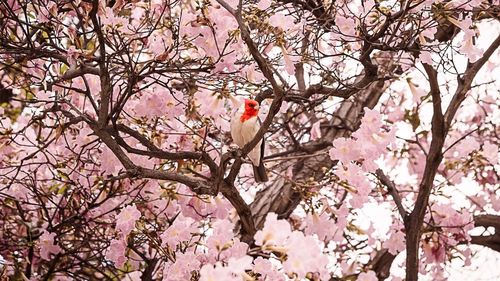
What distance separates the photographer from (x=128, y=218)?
7.11 ft

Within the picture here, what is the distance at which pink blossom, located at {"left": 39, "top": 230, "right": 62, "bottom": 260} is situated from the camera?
2568 millimetres

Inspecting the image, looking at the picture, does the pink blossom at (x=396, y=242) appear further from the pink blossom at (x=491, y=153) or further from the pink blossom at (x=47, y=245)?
the pink blossom at (x=47, y=245)

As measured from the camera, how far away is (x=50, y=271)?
2.67m

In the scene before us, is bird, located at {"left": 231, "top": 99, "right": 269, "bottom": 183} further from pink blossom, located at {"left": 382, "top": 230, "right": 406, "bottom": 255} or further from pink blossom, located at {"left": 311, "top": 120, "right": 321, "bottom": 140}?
pink blossom, located at {"left": 311, "top": 120, "right": 321, "bottom": 140}

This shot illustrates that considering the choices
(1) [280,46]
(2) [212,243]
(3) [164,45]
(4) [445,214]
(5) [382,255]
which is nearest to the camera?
(2) [212,243]

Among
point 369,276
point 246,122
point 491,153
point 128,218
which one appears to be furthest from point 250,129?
point 491,153

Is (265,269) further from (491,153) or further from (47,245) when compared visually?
(491,153)

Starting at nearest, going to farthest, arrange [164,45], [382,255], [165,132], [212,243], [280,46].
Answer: [212,243] < [280,46] < [164,45] < [165,132] < [382,255]

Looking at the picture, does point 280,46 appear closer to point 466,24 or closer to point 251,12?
point 251,12

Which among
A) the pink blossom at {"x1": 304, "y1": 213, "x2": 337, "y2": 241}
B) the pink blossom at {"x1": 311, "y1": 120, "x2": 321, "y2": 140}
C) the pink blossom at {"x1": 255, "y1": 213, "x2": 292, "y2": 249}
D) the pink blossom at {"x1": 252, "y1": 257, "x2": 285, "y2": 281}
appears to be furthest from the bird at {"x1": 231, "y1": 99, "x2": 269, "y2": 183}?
the pink blossom at {"x1": 311, "y1": 120, "x2": 321, "y2": 140}

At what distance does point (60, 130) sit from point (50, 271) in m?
0.82

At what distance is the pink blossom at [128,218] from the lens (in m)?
2.16

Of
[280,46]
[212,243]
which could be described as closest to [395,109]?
[280,46]

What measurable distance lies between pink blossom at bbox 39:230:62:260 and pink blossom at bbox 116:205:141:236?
0.50 metres
